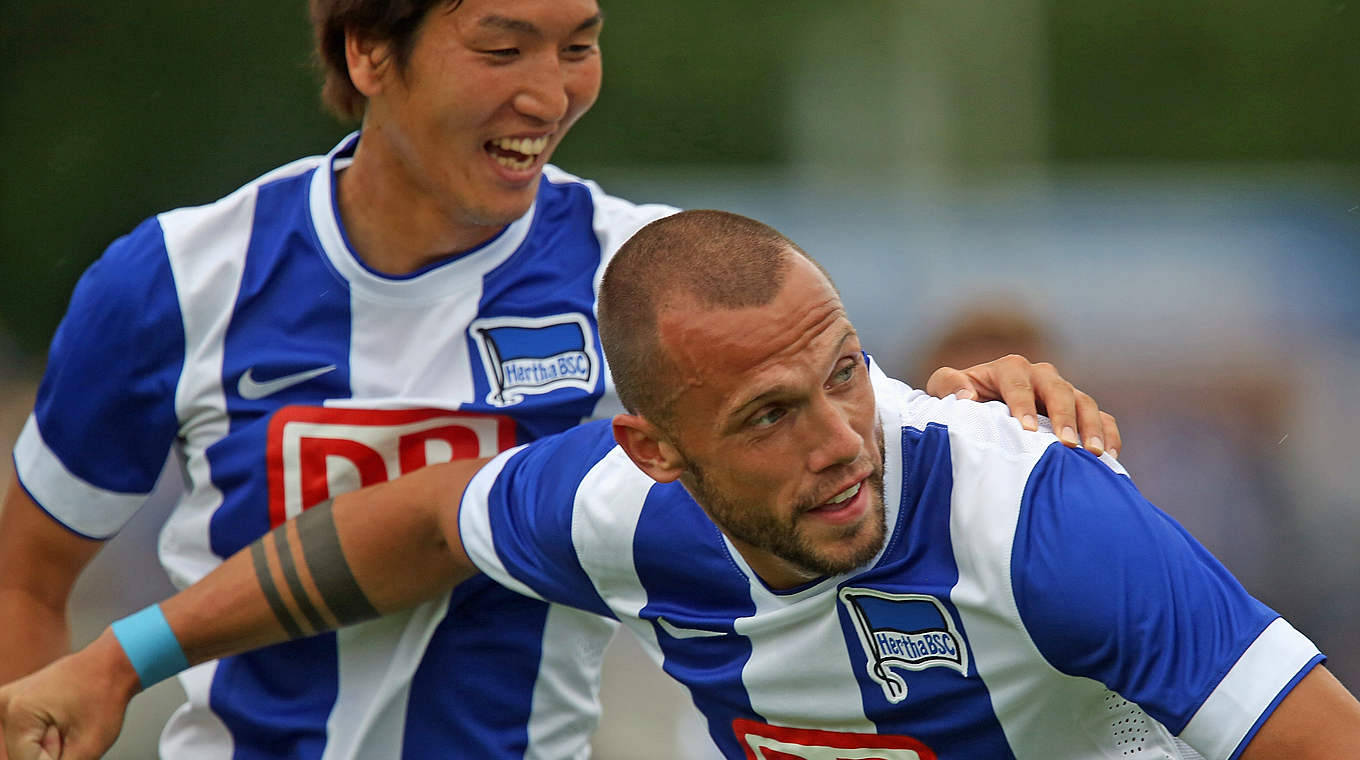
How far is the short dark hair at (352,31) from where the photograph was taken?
2748 millimetres

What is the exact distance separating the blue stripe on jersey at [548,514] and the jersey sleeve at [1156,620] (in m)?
0.82

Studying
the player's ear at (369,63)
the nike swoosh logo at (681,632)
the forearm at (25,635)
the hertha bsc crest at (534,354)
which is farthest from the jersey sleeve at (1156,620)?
the forearm at (25,635)

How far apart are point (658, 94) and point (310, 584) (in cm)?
819

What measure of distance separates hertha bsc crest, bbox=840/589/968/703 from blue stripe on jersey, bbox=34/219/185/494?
52.6 inches

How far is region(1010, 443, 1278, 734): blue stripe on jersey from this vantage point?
6.13 ft

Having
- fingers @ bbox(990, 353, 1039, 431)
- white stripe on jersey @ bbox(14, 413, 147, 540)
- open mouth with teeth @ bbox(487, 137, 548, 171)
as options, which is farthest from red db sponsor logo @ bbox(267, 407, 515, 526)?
fingers @ bbox(990, 353, 1039, 431)

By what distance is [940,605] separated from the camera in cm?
212

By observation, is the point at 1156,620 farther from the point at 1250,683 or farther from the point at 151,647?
the point at 151,647

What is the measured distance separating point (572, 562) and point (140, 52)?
8.59m

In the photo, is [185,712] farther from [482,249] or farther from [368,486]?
[482,249]

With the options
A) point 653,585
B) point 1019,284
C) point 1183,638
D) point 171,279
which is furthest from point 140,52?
point 1183,638

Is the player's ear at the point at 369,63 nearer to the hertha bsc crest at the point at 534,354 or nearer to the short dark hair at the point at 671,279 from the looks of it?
the hertha bsc crest at the point at 534,354

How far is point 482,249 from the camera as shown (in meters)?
2.85

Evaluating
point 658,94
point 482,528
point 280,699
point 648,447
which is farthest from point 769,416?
point 658,94
